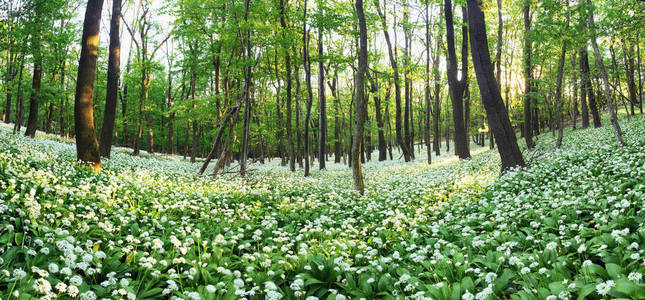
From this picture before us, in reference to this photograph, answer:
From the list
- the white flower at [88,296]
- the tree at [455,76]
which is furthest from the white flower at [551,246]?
the tree at [455,76]

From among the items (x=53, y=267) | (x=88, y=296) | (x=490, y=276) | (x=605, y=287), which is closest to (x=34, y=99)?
(x=53, y=267)

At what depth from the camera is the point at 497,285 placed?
3.47 m

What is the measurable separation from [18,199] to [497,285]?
696 cm

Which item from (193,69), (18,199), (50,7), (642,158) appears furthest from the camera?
(193,69)

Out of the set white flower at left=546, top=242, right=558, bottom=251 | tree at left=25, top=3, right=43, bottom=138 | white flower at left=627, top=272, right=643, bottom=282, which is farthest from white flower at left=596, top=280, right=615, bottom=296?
tree at left=25, top=3, right=43, bottom=138

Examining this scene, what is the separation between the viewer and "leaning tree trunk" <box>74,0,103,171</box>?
9312 millimetres

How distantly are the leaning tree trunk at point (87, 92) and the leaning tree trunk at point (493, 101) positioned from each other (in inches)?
477

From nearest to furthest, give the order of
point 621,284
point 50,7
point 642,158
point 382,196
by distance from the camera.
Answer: point 621,284 → point 642,158 → point 382,196 → point 50,7

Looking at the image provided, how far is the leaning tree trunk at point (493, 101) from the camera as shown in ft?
34.0

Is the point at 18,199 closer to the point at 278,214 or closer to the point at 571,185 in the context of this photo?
the point at 278,214

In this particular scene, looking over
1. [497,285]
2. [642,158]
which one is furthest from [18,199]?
[642,158]

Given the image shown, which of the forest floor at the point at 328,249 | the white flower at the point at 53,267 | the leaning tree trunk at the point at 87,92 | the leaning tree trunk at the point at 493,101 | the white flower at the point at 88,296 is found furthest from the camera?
the leaning tree trunk at the point at 493,101

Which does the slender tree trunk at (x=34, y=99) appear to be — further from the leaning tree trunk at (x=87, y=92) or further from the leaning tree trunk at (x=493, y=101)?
the leaning tree trunk at (x=493, y=101)

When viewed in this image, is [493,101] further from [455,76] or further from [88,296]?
[88,296]
